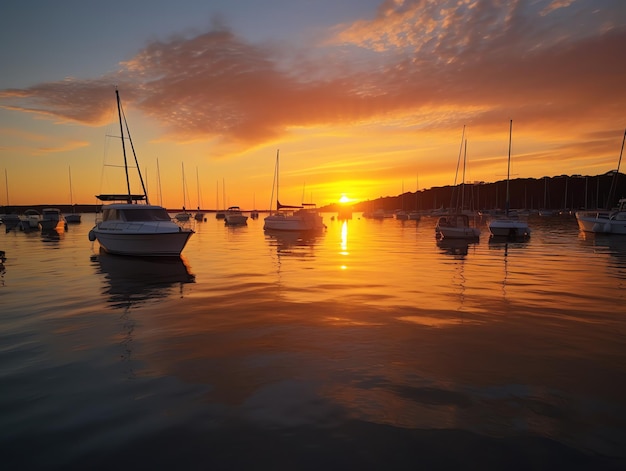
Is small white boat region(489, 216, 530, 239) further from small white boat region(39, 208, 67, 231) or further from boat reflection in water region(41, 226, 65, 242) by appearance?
small white boat region(39, 208, 67, 231)

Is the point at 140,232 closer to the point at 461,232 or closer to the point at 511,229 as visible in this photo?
the point at 461,232

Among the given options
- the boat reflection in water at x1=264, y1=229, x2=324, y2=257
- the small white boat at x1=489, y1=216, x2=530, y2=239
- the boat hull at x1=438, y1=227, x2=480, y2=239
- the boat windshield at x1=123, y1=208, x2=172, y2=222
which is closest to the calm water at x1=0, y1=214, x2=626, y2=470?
the boat windshield at x1=123, y1=208, x2=172, y2=222

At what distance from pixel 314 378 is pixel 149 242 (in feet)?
58.5

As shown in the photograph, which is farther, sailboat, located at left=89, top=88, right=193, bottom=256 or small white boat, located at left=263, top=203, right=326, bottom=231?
small white boat, located at left=263, top=203, right=326, bottom=231

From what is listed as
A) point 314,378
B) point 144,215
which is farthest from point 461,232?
point 314,378

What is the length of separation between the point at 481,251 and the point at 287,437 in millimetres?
25017

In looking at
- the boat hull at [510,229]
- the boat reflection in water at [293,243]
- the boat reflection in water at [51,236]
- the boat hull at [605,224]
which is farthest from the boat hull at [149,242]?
the boat hull at [605,224]

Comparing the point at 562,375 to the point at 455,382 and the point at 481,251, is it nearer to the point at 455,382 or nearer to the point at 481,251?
the point at 455,382

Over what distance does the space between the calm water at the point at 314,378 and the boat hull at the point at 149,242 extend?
312 inches

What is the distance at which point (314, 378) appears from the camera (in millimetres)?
6199

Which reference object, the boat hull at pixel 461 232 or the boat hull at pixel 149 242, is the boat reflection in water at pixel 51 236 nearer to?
the boat hull at pixel 149 242

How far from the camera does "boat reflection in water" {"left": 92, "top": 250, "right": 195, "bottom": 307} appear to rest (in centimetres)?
1284

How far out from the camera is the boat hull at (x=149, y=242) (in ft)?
69.6

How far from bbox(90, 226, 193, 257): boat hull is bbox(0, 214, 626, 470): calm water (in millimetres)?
7914
